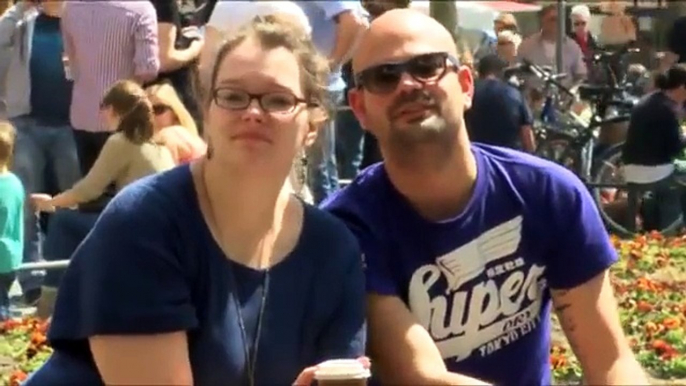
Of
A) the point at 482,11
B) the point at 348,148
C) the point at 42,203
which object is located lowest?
the point at 482,11

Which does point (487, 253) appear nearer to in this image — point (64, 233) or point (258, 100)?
point (258, 100)

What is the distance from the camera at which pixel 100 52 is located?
759cm

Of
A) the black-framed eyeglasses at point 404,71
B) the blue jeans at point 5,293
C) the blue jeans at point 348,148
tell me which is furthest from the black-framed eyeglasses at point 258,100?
the blue jeans at point 348,148

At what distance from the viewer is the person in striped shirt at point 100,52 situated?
24.4 feet

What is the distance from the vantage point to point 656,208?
1158 cm

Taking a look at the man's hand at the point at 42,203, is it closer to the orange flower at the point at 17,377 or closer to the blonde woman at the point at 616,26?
the orange flower at the point at 17,377

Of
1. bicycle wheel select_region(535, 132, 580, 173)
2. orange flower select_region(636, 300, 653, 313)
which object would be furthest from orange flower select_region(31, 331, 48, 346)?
bicycle wheel select_region(535, 132, 580, 173)

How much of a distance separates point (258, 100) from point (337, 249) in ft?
1.09

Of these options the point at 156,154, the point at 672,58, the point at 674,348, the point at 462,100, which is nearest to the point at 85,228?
the point at 156,154

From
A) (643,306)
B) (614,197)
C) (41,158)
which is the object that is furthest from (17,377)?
(614,197)

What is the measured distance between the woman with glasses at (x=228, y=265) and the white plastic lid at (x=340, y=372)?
0.09 metres

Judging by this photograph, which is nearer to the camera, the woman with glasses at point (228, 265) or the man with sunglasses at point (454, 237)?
the woman with glasses at point (228, 265)

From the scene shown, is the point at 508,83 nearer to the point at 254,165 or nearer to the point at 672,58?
the point at 672,58

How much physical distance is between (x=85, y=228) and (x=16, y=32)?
1331mm
